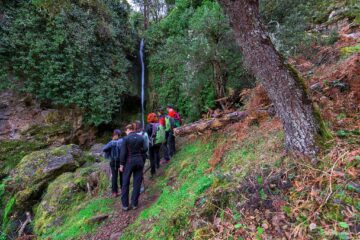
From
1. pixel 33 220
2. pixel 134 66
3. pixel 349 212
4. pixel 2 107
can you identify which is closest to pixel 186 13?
pixel 134 66

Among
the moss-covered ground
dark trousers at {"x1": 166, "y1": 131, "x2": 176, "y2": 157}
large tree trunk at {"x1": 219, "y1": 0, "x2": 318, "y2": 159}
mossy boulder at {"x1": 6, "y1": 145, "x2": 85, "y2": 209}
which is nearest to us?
the moss-covered ground

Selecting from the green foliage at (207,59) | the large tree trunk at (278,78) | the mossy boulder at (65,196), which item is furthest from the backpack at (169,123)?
the large tree trunk at (278,78)

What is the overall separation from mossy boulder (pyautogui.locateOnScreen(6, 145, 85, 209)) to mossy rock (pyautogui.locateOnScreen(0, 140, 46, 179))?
1.89 metres

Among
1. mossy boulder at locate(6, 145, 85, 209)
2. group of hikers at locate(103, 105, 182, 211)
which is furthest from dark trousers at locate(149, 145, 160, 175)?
mossy boulder at locate(6, 145, 85, 209)

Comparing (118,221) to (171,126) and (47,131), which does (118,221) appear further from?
(47,131)

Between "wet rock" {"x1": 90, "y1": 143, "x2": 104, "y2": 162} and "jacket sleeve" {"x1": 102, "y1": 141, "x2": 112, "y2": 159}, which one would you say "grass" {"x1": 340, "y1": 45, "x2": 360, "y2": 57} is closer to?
"jacket sleeve" {"x1": 102, "y1": 141, "x2": 112, "y2": 159}

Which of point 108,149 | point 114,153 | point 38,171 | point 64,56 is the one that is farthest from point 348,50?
point 64,56

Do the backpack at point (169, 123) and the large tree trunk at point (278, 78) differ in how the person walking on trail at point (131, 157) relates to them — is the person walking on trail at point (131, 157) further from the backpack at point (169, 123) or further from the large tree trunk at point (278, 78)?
the large tree trunk at point (278, 78)

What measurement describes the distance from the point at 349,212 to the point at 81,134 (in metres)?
12.0

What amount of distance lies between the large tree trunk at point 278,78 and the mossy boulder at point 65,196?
572 cm

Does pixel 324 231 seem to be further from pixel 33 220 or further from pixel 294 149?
pixel 33 220

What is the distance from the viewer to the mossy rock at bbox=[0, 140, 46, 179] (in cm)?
988

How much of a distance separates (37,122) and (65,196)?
5.89 m

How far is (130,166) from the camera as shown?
486cm
